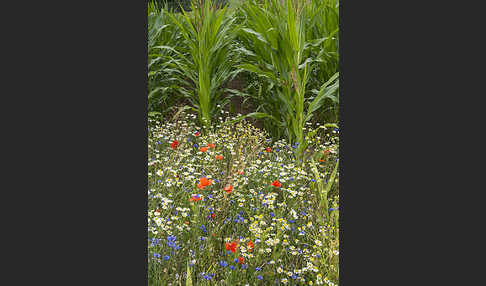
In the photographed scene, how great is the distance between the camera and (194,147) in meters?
2.24

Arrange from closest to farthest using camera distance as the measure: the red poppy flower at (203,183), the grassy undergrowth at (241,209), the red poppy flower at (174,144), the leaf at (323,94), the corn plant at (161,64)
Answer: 1. the grassy undergrowth at (241,209)
2. the red poppy flower at (203,183)
3. the leaf at (323,94)
4. the red poppy flower at (174,144)
5. the corn plant at (161,64)

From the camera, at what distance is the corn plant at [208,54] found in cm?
224

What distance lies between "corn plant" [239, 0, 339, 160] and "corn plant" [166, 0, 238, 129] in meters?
0.13

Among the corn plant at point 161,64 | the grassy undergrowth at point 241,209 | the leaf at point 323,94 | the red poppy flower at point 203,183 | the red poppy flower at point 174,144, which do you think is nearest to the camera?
the grassy undergrowth at point 241,209

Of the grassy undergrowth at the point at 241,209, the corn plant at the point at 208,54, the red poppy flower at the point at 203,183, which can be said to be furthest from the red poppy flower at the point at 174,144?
the red poppy flower at the point at 203,183

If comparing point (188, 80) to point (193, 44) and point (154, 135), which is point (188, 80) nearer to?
point (193, 44)

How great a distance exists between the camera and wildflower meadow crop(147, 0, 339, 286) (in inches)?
64.6

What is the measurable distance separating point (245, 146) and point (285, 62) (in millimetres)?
501

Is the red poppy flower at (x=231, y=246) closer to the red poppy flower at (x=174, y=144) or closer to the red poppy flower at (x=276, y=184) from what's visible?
the red poppy flower at (x=276, y=184)

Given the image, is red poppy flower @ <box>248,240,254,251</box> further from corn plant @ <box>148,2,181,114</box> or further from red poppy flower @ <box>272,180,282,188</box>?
corn plant @ <box>148,2,181,114</box>

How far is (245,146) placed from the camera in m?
2.20

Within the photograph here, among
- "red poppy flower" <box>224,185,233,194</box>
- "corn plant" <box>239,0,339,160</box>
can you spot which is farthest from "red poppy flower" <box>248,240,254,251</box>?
"corn plant" <box>239,0,339,160</box>

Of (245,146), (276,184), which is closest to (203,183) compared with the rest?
(276,184)

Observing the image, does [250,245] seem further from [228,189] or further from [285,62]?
[285,62]
